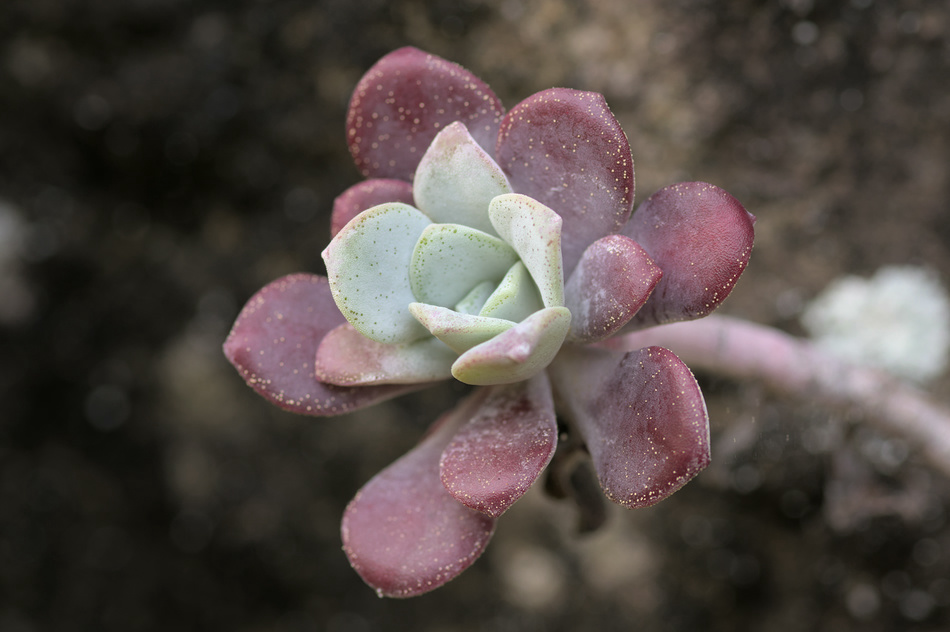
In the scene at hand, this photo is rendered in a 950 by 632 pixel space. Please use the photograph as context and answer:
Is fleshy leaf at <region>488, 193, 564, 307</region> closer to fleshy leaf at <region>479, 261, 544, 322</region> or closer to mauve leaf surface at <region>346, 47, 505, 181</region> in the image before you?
fleshy leaf at <region>479, 261, 544, 322</region>

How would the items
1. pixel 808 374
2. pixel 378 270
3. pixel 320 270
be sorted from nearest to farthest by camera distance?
pixel 378 270 < pixel 808 374 < pixel 320 270

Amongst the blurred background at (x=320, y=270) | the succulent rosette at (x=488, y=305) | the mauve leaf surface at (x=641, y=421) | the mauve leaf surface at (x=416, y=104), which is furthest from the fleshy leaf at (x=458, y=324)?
the blurred background at (x=320, y=270)

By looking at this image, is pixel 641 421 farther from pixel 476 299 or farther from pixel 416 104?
pixel 416 104

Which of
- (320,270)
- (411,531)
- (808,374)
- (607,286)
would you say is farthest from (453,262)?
(320,270)

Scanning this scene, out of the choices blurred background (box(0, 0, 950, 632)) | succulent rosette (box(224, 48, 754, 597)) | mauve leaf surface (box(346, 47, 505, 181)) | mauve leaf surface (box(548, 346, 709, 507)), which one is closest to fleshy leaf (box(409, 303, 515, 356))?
succulent rosette (box(224, 48, 754, 597))

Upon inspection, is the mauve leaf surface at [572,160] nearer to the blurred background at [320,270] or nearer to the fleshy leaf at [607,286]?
the fleshy leaf at [607,286]

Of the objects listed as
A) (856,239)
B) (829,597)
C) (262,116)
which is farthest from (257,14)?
(829,597)
